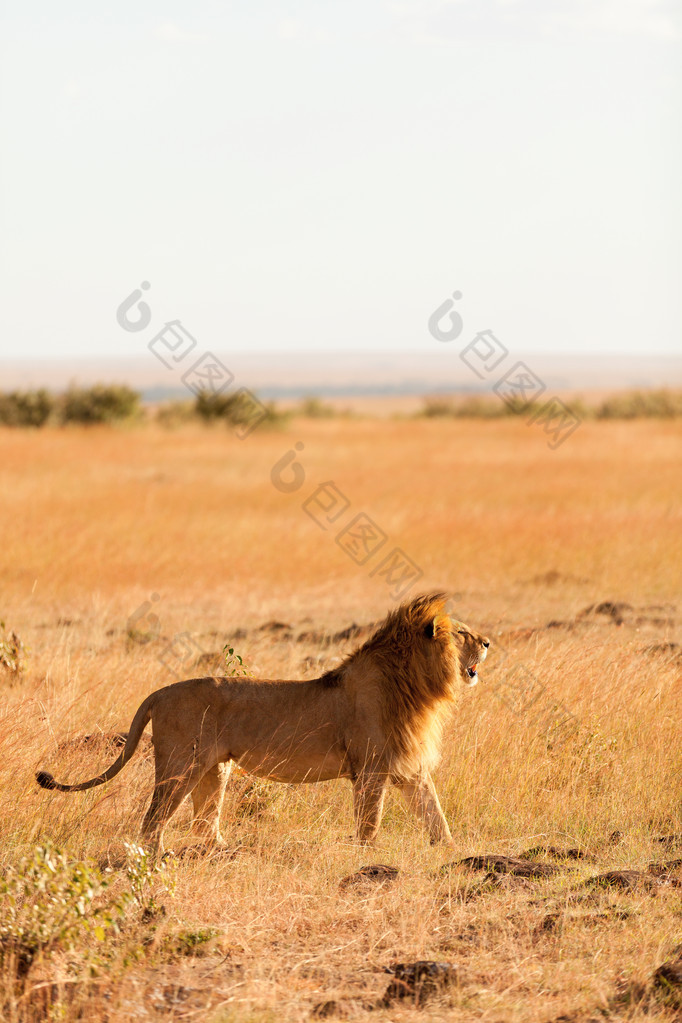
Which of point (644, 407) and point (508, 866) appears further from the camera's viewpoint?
point (644, 407)

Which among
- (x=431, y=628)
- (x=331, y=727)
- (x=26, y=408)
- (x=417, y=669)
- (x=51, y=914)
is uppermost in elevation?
(x=26, y=408)

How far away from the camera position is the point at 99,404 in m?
39.0

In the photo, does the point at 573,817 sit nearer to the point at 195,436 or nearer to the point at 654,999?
the point at 654,999

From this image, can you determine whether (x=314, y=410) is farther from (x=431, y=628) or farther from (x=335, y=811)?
(x=431, y=628)

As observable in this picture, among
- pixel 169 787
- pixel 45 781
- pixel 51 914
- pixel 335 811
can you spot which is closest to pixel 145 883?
pixel 51 914

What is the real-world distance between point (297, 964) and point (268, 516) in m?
14.4

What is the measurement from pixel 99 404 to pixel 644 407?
22.8m

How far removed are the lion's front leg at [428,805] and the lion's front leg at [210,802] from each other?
2.65 feet

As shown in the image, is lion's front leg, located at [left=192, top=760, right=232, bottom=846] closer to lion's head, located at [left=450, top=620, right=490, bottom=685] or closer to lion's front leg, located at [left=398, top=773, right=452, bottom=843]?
lion's front leg, located at [left=398, top=773, right=452, bottom=843]

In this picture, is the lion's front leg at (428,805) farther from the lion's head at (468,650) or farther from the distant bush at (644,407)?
the distant bush at (644,407)

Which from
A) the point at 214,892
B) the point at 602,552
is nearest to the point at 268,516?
the point at 602,552

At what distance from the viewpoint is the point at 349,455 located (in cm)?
3044

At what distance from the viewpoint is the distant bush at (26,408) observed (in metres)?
37.5

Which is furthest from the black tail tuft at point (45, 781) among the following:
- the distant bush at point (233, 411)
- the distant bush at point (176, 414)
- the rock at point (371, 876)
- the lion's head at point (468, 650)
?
the distant bush at point (176, 414)
